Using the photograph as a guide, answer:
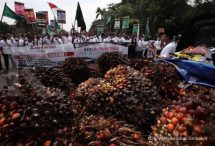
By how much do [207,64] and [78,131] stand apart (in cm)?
225

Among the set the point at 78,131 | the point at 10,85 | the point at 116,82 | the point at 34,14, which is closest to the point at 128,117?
the point at 116,82

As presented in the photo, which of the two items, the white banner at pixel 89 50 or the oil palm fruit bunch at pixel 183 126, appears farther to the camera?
the white banner at pixel 89 50

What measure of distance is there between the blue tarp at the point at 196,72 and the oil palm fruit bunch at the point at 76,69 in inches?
122

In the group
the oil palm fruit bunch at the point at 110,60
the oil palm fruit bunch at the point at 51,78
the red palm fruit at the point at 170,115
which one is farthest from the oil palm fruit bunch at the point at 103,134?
the oil palm fruit bunch at the point at 110,60

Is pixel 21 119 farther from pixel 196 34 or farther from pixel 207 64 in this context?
pixel 196 34

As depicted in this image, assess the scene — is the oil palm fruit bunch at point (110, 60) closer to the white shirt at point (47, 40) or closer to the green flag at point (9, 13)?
the white shirt at point (47, 40)

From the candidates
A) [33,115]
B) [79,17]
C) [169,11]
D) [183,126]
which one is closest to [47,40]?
[79,17]

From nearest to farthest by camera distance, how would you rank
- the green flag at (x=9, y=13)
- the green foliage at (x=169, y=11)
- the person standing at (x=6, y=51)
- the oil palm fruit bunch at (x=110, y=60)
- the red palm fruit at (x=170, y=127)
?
the red palm fruit at (x=170, y=127), the oil palm fruit bunch at (x=110, y=60), the person standing at (x=6, y=51), the green flag at (x=9, y=13), the green foliage at (x=169, y=11)

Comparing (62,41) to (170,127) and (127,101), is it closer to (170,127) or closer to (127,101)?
(127,101)

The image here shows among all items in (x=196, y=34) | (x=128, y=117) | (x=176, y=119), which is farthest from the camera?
(x=196, y=34)

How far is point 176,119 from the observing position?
3340 mm

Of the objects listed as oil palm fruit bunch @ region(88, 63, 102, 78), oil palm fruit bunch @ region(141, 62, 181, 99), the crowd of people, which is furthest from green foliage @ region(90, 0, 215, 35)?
oil palm fruit bunch @ region(141, 62, 181, 99)

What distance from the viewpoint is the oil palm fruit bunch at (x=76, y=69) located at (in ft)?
26.1

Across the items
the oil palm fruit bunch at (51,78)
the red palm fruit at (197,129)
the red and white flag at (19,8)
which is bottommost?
the oil palm fruit bunch at (51,78)
